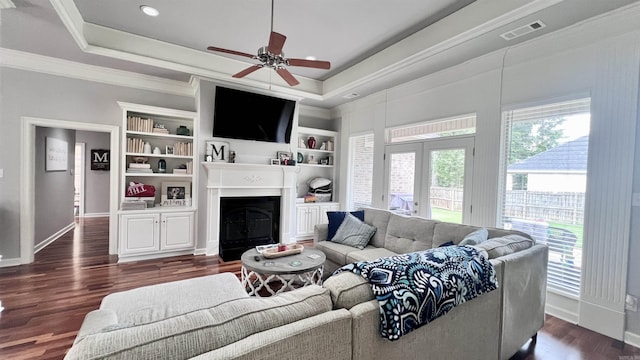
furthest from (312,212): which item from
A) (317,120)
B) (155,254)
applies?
(155,254)

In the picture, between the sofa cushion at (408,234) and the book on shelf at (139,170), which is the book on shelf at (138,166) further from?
the sofa cushion at (408,234)

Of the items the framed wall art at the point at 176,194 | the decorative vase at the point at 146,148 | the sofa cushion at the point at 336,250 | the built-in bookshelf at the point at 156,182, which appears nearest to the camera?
the sofa cushion at the point at 336,250

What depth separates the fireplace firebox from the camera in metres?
4.67

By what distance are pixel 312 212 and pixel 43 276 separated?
407cm

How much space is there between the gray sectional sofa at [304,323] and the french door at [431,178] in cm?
149

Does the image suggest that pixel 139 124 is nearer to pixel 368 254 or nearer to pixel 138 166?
pixel 138 166

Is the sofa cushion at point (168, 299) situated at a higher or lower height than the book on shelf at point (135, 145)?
lower

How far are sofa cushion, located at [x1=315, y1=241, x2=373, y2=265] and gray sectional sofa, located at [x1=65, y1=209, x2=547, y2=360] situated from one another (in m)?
1.34

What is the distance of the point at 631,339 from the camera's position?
7.70ft

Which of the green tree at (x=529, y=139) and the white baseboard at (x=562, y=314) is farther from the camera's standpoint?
the green tree at (x=529, y=139)

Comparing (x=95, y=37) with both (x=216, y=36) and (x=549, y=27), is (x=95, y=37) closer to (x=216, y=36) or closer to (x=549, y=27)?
(x=216, y=36)

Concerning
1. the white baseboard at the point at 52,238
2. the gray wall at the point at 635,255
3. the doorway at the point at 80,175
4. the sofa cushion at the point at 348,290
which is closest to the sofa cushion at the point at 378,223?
the gray wall at the point at 635,255

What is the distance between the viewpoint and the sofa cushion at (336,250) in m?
3.24

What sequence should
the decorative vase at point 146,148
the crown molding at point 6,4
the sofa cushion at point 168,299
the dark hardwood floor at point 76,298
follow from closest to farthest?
the sofa cushion at point 168,299
the dark hardwood floor at point 76,298
the crown molding at point 6,4
the decorative vase at point 146,148
